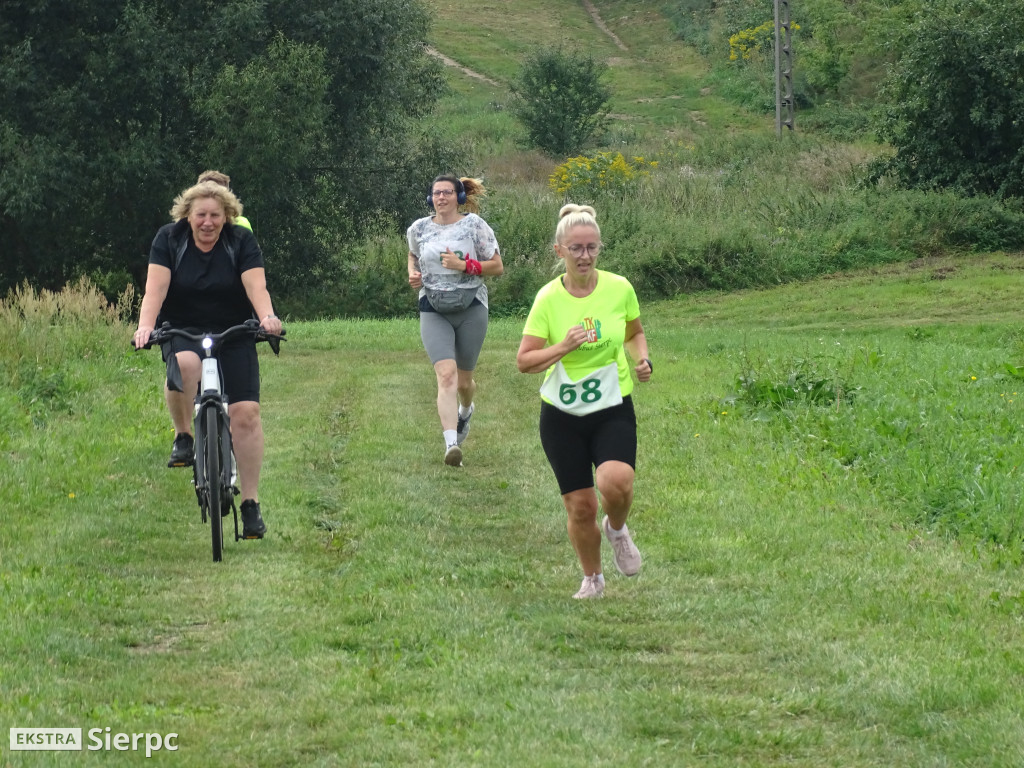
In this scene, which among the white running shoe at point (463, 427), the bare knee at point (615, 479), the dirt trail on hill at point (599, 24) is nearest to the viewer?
the bare knee at point (615, 479)

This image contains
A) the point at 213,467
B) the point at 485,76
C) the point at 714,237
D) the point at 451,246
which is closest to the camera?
the point at 213,467

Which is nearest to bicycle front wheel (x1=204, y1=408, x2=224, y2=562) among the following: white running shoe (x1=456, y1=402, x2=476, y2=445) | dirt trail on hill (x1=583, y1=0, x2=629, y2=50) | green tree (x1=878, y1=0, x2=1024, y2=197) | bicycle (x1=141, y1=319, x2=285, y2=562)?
bicycle (x1=141, y1=319, x2=285, y2=562)

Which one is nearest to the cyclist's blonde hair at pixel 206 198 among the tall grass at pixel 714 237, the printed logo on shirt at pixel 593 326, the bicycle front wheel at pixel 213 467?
the bicycle front wheel at pixel 213 467

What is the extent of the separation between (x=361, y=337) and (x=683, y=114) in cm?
4584

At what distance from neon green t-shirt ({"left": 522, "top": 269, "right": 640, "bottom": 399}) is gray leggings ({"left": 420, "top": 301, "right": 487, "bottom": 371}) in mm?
3771

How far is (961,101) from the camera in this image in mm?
33031

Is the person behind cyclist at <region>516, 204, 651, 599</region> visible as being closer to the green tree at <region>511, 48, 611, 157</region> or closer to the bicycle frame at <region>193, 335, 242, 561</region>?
the bicycle frame at <region>193, 335, 242, 561</region>

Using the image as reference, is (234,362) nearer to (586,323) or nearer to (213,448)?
(213,448)

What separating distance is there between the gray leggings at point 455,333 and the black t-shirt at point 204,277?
112 inches

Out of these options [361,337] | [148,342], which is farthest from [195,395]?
[361,337]

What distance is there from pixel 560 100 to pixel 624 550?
44.8 metres

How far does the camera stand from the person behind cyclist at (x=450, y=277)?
10742 millimetres

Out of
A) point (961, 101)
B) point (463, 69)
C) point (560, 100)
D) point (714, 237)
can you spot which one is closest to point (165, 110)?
point (714, 237)

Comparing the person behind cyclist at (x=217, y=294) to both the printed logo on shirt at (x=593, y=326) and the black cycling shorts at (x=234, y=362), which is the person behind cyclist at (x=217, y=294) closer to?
the black cycling shorts at (x=234, y=362)
